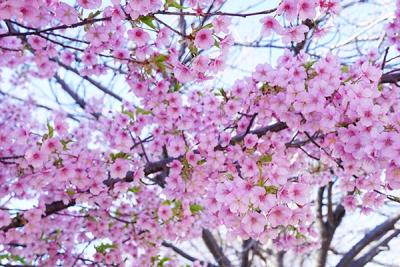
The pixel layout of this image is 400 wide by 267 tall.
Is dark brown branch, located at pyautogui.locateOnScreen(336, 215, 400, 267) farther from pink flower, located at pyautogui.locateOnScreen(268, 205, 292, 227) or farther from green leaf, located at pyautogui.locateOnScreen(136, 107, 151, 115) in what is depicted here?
pink flower, located at pyautogui.locateOnScreen(268, 205, 292, 227)

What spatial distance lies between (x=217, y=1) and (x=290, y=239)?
2421 mm

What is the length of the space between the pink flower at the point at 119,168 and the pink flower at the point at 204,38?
4.56 feet

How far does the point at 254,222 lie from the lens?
7.70 feet

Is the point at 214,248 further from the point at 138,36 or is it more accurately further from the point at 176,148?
the point at 138,36

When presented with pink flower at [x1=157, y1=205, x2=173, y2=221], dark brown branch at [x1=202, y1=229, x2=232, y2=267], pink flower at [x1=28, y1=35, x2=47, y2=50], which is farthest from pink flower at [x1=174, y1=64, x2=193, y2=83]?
dark brown branch at [x1=202, y1=229, x2=232, y2=267]

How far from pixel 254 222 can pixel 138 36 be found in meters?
1.34

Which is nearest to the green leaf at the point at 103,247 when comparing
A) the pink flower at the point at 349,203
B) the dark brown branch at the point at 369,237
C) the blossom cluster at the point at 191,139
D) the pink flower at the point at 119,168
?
the blossom cluster at the point at 191,139

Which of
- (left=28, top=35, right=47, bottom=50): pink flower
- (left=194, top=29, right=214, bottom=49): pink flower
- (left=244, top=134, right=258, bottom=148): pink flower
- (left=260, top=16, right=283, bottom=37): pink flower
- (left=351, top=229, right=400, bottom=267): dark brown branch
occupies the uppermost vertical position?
(left=28, top=35, right=47, bottom=50): pink flower

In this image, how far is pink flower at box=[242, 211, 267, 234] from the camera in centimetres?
233

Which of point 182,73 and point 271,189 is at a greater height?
point 182,73

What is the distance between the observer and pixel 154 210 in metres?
5.23

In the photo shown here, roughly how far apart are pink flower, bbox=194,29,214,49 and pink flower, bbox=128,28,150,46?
0.41m

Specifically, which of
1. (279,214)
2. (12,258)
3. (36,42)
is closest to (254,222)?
(279,214)

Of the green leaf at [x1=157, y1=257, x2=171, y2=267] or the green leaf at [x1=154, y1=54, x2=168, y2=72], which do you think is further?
the green leaf at [x1=157, y1=257, x2=171, y2=267]
